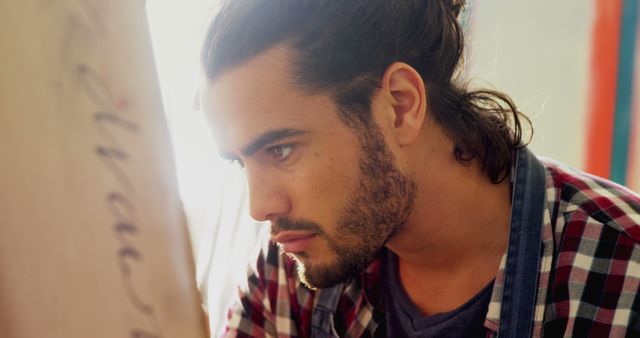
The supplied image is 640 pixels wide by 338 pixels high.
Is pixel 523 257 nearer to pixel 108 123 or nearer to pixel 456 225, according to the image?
pixel 456 225

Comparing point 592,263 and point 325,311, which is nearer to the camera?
point 592,263

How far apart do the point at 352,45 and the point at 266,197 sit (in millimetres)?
215

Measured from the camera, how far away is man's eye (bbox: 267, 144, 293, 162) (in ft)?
2.21

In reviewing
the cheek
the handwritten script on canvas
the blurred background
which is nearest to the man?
the cheek

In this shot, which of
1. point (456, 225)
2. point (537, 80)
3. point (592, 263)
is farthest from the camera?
point (537, 80)

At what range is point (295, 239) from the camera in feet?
2.26

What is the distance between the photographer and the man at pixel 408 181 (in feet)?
2.13

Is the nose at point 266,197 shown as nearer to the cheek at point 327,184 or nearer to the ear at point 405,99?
the cheek at point 327,184

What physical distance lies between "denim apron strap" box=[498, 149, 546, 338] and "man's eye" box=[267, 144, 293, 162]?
0.29 metres

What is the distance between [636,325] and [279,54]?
502mm

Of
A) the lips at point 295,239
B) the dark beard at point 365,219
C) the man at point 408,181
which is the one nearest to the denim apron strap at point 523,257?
the man at point 408,181

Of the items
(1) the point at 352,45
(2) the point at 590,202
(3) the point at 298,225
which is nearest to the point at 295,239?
(3) the point at 298,225

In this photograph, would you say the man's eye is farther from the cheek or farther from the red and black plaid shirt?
the red and black plaid shirt

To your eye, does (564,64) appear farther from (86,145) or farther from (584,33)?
(86,145)
